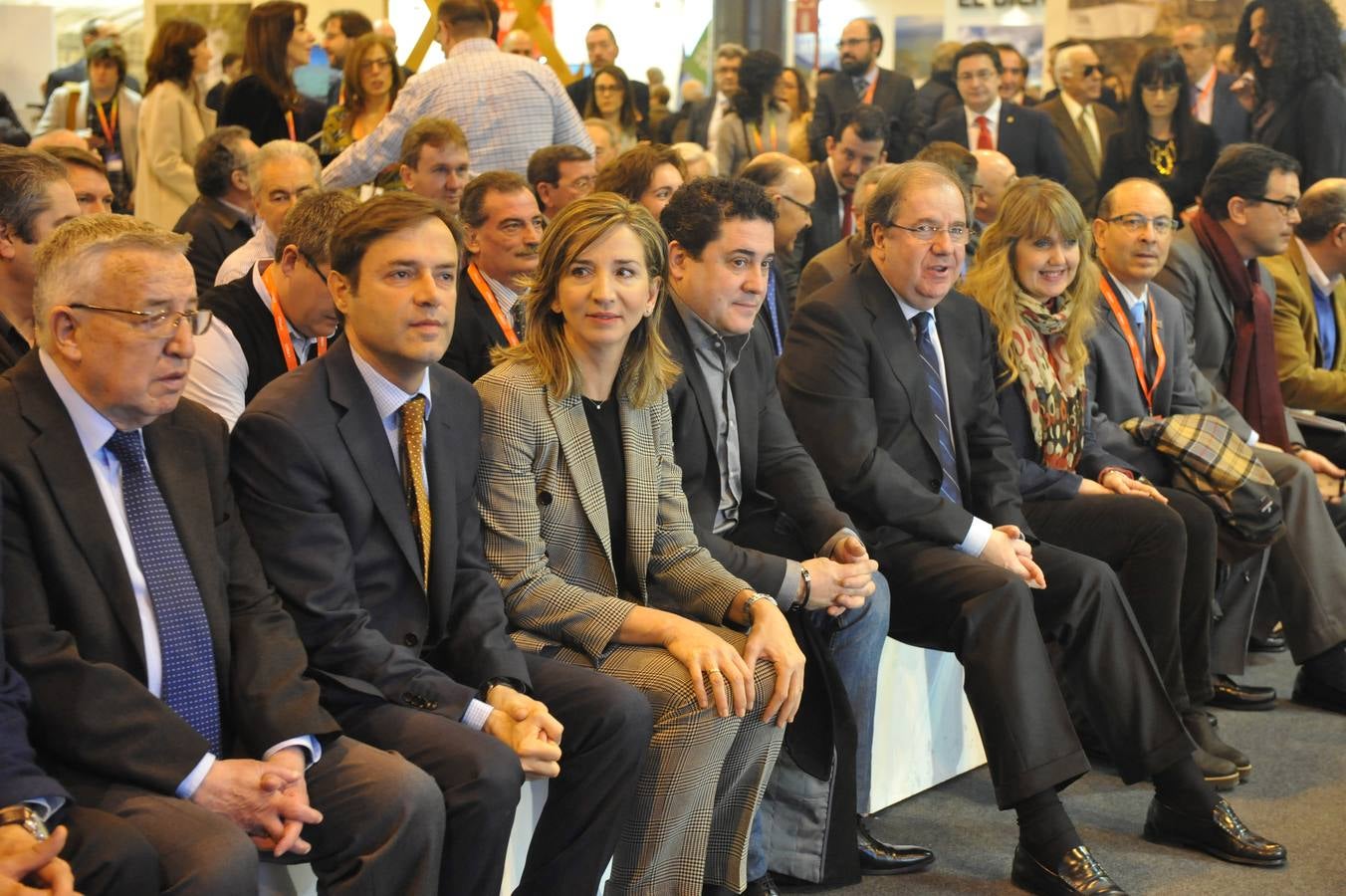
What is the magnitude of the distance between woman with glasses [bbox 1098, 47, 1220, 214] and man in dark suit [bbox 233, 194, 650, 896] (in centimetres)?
545

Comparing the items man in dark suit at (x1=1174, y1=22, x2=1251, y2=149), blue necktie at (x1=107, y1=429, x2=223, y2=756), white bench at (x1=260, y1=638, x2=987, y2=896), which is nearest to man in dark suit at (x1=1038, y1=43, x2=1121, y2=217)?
man in dark suit at (x1=1174, y1=22, x2=1251, y2=149)

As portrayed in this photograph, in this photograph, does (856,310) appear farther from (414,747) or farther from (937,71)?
(937,71)

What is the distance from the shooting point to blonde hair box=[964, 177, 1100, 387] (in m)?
4.29

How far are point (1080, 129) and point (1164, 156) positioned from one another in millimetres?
904

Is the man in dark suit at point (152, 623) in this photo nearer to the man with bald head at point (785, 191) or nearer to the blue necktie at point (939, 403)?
the blue necktie at point (939, 403)

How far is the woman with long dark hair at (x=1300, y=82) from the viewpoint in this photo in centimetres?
723

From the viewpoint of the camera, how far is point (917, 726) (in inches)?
152

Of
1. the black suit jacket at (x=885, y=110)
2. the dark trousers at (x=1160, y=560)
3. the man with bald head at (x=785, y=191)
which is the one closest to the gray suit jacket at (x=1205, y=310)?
the dark trousers at (x=1160, y=560)

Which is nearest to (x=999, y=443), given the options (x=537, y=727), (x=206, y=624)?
(x=537, y=727)

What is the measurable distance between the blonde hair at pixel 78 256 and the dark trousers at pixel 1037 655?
1957 mm

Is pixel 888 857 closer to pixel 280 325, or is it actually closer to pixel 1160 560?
pixel 1160 560

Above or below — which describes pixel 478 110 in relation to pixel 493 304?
above

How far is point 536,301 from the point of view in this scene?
10.4ft

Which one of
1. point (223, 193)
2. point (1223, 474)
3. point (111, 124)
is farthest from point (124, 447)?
point (111, 124)
